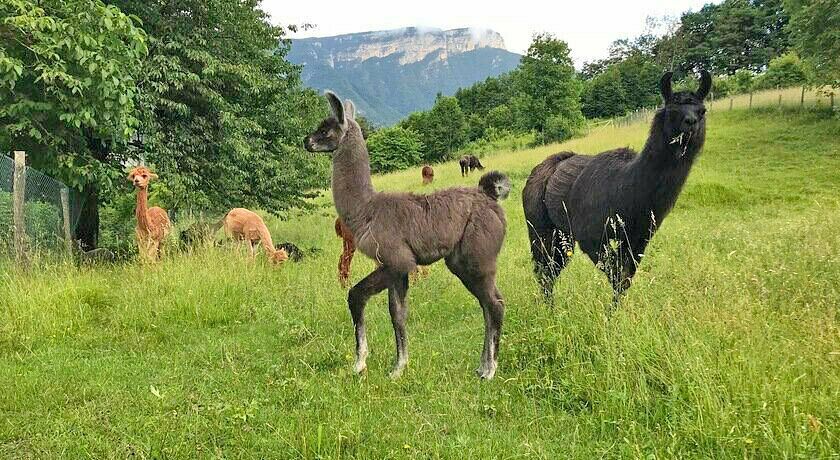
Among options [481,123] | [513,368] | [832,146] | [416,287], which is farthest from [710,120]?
[481,123]

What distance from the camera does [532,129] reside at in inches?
1560

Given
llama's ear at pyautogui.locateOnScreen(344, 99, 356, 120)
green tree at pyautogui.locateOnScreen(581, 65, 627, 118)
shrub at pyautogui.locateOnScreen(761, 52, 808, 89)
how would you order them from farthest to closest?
green tree at pyautogui.locateOnScreen(581, 65, 627, 118) → shrub at pyautogui.locateOnScreen(761, 52, 808, 89) → llama's ear at pyautogui.locateOnScreen(344, 99, 356, 120)

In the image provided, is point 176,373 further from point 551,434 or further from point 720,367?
point 720,367

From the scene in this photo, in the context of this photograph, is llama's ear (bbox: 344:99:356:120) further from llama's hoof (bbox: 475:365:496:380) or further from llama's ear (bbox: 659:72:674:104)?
A: llama's ear (bbox: 659:72:674:104)

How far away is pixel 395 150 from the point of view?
54.5 m

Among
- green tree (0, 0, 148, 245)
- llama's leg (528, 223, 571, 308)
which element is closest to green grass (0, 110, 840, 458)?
llama's leg (528, 223, 571, 308)

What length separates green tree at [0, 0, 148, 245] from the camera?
22.7 feet

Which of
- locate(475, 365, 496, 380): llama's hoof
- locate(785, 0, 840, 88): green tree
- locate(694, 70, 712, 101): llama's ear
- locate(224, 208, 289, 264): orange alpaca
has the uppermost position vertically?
locate(785, 0, 840, 88): green tree

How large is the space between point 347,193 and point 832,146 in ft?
70.7

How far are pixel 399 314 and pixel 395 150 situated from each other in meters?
50.7

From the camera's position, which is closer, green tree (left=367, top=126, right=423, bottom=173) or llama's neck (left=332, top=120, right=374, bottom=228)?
llama's neck (left=332, top=120, right=374, bottom=228)

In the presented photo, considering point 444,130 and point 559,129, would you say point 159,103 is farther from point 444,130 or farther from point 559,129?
point 444,130

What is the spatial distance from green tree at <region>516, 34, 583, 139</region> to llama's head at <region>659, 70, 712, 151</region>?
105 feet

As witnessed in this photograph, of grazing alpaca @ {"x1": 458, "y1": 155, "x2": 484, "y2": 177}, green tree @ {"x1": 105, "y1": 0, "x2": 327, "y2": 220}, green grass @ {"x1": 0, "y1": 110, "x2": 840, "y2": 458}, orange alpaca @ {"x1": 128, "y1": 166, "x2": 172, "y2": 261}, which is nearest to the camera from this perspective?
green grass @ {"x1": 0, "y1": 110, "x2": 840, "y2": 458}
